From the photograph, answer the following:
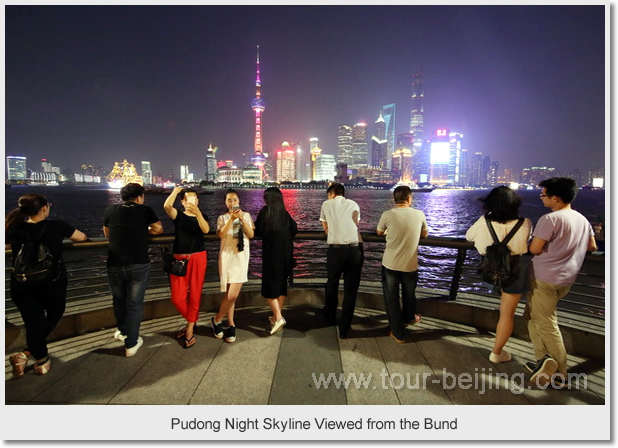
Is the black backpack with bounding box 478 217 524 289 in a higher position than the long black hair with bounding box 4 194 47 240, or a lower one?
lower

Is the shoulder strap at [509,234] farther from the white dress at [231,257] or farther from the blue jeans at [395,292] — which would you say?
the white dress at [231,257]

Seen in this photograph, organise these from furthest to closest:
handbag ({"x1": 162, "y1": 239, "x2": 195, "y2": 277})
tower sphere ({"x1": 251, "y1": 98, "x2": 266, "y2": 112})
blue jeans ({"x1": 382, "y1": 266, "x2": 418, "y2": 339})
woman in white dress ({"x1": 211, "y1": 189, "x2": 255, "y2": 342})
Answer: tower sphere ({"x1": 251, "y1": 98, "x2": 266, "y2": 112})
blue jeans ({"x1": 382, "y1": 266, "x2": 418, "y2": 339})
woman in white dress ({"x1": 211, "y1": 189, "x2": 255, "y2": 342})
handbag ({"x1": 162, "y1": 239, "x2": 195, "y2": 277})

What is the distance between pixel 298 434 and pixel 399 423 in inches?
34.7

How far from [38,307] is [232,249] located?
6.42ft

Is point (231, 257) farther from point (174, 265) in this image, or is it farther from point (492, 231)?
point (492, 231)

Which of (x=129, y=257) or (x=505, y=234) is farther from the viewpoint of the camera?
(x=129, y=257)

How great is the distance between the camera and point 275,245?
3.58 meters

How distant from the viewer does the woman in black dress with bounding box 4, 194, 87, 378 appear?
282 cm

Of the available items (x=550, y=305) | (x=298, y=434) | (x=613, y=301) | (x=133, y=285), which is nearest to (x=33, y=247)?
(x=133, y=285)

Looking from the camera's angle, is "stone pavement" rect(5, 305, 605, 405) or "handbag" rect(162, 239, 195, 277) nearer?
"stone pavement" rect(5, 305, 605, 405)

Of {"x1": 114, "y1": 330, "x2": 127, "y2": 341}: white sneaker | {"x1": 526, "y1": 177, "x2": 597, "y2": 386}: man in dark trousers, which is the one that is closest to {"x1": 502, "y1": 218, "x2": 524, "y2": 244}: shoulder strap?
{"x1": 526, "y1": 177, "x2": 597, "y2": 386}: man in dark trousers

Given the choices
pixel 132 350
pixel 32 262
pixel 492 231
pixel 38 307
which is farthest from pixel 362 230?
pixel 32 262

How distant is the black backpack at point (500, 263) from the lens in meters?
2.89

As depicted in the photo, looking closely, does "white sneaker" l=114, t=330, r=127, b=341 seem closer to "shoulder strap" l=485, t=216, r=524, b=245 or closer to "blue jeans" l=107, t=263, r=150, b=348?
"blue jeans" l=107, t=263, r=150, b=348
